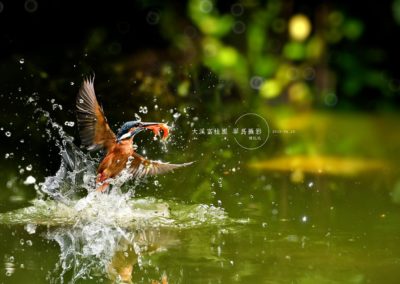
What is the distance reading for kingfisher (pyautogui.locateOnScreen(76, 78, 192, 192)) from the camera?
2.29 meters

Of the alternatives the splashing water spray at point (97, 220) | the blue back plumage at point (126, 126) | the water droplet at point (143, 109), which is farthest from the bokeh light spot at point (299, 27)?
the blue back plumage at point (126, 126)

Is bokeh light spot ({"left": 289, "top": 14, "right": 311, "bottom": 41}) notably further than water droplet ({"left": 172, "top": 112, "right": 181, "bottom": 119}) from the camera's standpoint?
Yes

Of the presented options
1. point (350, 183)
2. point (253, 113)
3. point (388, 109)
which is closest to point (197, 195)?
point (350, 183)

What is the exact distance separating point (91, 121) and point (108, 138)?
80 millimetres

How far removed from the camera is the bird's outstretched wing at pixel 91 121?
2.27 meters

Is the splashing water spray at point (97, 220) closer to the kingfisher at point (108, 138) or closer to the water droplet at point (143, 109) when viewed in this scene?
the kingfisher at point (108, 138)

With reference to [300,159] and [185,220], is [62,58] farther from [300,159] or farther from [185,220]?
[185,220]

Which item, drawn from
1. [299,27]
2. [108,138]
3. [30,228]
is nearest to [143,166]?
[108,138]

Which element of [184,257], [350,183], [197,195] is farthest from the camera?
[350,183]

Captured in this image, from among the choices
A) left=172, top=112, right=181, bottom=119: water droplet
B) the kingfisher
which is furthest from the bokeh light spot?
the kingfisher

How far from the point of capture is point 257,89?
4363 millimetres

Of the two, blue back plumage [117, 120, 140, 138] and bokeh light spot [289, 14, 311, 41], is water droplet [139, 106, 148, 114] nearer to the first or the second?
bokeh light spot [289, 14, 311, 41]

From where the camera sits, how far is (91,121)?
2340 mm

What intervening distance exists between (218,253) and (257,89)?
2.45 metres
